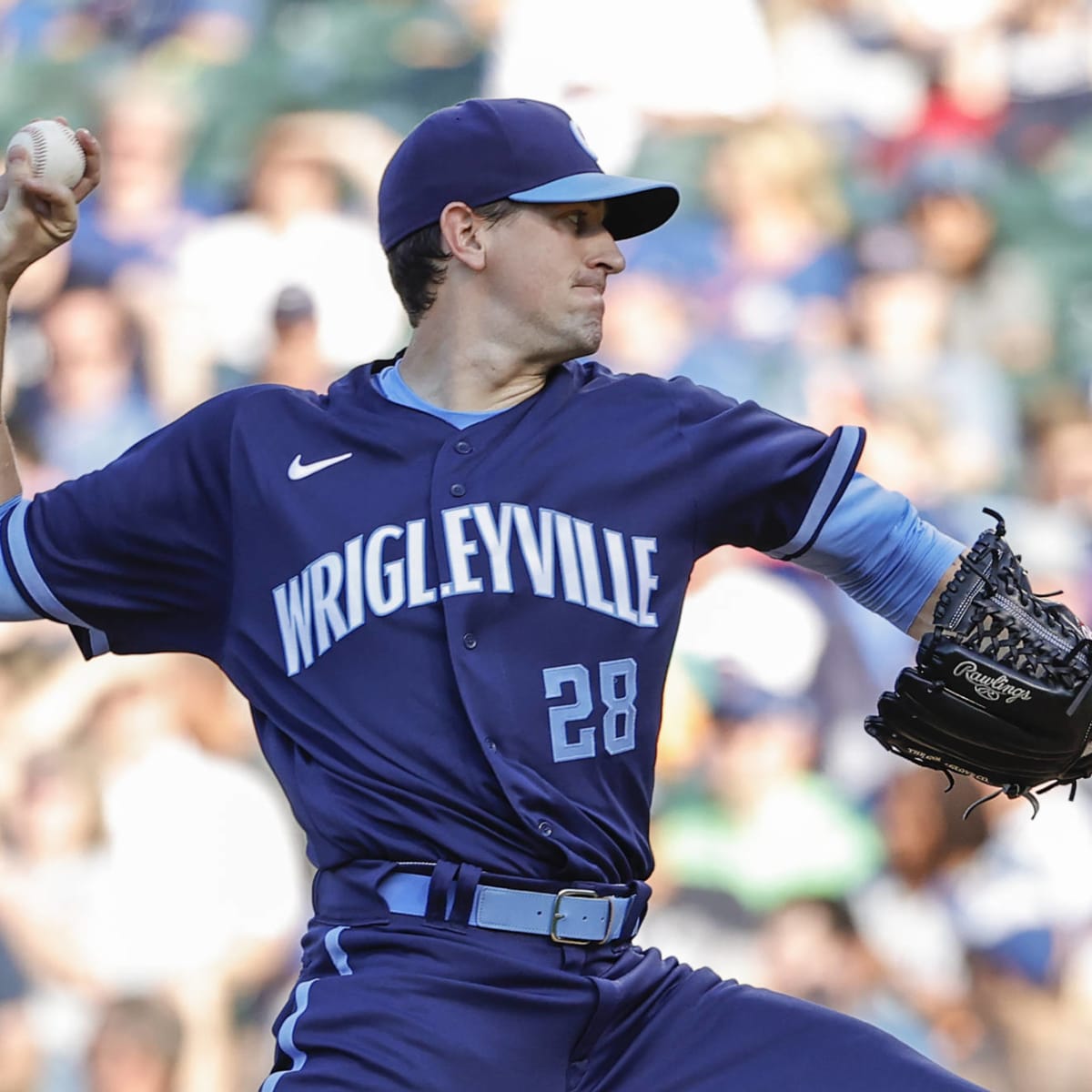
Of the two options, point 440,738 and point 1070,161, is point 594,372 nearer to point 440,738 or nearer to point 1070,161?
point 440,738

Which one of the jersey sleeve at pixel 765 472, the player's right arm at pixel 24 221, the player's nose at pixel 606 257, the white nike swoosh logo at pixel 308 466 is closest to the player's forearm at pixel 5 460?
→ the player's right arm at pixel 24 221

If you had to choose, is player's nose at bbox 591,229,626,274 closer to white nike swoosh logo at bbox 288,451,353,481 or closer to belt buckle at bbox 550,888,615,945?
white nike swoosh logo at bbox 288,451,353,481

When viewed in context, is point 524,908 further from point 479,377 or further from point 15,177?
point 15,177

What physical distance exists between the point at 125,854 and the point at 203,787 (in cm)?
28

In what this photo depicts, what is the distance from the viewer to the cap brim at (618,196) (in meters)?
2.49

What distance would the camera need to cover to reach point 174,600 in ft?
8.27

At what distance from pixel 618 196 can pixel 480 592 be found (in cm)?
64

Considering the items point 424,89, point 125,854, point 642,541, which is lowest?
point 125,854

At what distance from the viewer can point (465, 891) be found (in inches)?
86.5

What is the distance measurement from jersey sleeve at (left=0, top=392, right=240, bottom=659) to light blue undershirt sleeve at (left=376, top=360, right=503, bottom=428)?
226 mm

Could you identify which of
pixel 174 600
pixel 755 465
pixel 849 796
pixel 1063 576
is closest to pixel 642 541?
pixel 755 465

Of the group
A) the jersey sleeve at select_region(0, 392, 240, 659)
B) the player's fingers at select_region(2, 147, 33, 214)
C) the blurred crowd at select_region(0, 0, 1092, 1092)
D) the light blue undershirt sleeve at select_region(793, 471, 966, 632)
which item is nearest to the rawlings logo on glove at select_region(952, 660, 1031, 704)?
the light blue undershirt sleeve at select_region(793, 471, 966, 632)

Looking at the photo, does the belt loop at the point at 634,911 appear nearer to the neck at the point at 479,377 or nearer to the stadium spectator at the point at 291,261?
the neck at the point at 479,377

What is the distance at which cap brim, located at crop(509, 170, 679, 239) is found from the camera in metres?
2.49
